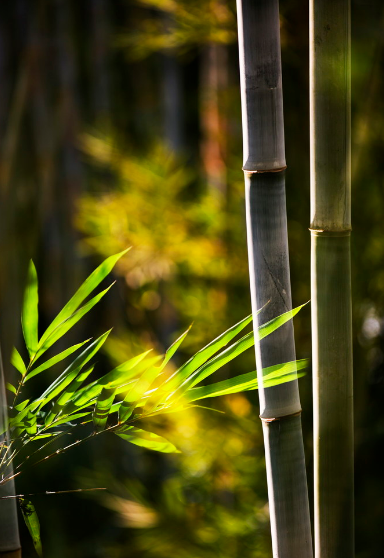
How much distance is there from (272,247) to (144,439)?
0.55 feet

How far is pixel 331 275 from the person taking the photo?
0.42 meters

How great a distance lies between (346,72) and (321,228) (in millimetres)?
106

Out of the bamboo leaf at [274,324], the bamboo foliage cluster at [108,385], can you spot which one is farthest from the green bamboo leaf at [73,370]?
the bamboo leaf at [274,324]

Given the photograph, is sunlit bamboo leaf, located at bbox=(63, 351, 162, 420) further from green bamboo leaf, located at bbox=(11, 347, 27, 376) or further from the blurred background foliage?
the blurred background foliage

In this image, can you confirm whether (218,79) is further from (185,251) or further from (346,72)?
(346,72)

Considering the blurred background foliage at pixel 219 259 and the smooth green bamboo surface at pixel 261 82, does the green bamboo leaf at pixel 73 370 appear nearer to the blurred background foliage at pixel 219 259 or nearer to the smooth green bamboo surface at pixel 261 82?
the smooth green bamboo surface at pixel 261 82

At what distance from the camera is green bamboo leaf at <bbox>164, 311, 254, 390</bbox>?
0.40 m

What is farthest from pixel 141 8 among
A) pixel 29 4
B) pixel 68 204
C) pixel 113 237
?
pixel 113 237

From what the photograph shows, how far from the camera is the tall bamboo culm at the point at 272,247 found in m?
0.39

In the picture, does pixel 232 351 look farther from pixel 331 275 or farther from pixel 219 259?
pixel 219 259

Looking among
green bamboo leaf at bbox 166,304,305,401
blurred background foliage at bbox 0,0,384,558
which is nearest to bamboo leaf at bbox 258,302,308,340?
green bamboo leaf at bbox 166,304,305,401

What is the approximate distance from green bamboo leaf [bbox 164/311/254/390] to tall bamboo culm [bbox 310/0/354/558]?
6 cm

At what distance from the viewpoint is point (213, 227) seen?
1295mm

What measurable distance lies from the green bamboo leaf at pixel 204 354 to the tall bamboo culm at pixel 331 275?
2.5 inches
